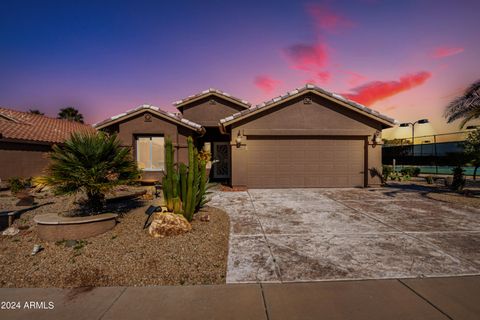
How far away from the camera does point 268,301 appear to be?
2852 mm

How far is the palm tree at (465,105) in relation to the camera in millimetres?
11508

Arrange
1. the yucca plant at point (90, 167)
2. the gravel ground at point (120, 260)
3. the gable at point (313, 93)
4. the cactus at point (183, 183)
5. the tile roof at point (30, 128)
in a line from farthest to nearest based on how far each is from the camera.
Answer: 1. the tile roof at point (30, 128)
2. the gable at point (313, 93)
3. the cactus at point (183, 183)
4. the yucca plant at point (90, 167)
5. the gravel ground at point (120, 260)

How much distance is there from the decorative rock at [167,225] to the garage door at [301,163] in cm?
654

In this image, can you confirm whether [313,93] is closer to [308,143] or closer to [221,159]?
[308,143]

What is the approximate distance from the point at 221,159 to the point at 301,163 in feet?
19.5

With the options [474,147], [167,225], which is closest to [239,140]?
[167,225]

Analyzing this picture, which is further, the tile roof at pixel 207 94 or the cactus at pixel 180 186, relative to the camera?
the tile roof at pixel 207 94

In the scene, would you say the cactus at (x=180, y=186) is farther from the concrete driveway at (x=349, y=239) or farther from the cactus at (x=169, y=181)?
the concrete driveway at (x=349, y=239)

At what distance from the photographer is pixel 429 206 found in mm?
7570

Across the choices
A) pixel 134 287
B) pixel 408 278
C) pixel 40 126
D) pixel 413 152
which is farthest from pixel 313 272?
pixel 413 152

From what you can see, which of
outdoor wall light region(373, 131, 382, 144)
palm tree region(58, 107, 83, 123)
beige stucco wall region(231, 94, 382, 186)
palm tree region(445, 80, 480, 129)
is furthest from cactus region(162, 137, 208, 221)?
palm tree region(58, 107, 83, 123)

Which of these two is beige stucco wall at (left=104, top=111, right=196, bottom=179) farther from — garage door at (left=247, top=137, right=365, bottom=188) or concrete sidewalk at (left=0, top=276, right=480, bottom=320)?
concrete sidewalk at (left=0, top=276, right=480, bottom=320)

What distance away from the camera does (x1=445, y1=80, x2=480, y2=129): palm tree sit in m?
11.5

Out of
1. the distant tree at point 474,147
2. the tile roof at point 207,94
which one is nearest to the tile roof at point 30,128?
the tile roof at point 207,94
